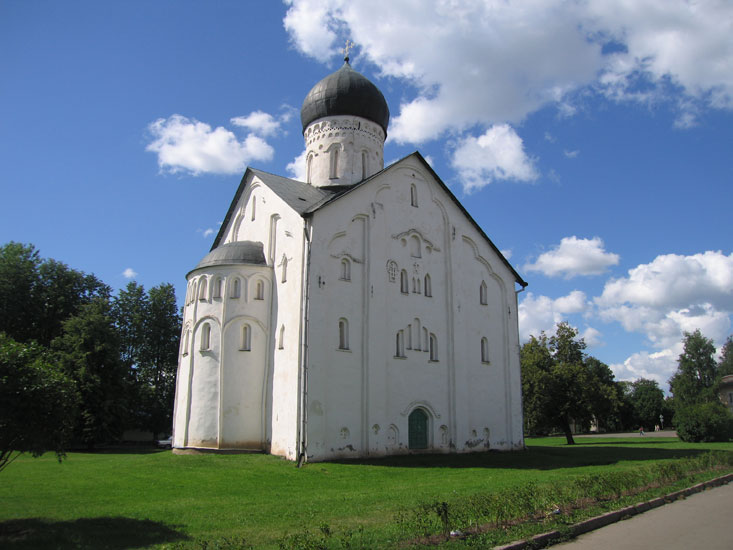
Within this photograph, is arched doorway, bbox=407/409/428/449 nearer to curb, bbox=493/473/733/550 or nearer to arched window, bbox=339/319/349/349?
arched window, bbox=339/319/349/349

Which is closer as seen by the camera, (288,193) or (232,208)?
(288,193)

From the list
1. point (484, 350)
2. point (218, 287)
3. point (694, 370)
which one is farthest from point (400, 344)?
point (694, 370)

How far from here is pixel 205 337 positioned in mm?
21609

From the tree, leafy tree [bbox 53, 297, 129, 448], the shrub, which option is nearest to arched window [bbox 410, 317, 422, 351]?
leafy tree [bbox 53, 297, 129, 448]

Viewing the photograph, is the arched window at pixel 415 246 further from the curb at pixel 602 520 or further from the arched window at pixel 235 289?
the curb at pixel 602 520

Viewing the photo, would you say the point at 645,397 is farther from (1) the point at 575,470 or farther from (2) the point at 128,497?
(2) the point at 128,497

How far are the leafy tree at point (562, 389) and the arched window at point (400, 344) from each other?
15002mm

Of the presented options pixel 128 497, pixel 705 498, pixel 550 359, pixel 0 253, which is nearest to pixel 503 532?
pixel 705 498

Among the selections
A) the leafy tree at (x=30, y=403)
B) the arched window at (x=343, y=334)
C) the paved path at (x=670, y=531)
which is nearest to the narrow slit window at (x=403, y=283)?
the arched window at (x=343, y=334)

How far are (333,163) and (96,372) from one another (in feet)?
59.6

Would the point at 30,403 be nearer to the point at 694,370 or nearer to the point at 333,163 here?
the point at 333,163

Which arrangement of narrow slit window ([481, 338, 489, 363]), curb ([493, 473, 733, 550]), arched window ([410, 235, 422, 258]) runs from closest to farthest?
1. curb ([493, 473, 733, 550])
2. arched window ([410, 235, 422, 258])
3. narrow slit window ([481, 338, 489, 363])

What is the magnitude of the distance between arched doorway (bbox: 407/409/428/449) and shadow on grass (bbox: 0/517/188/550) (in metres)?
13.5

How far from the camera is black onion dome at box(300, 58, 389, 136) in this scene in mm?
26156
